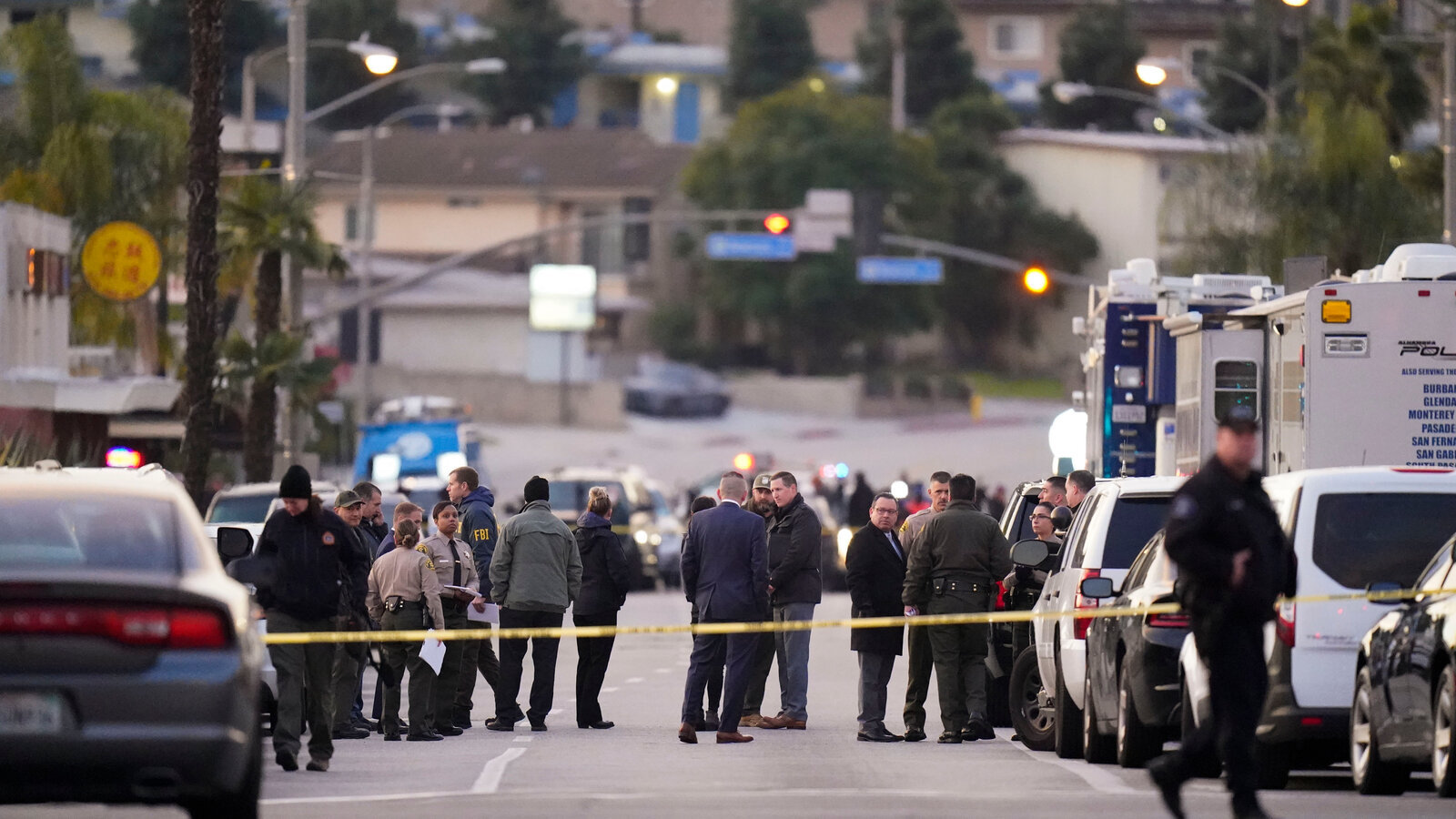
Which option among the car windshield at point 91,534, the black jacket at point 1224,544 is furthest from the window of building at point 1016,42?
the car windshield at point 91,534

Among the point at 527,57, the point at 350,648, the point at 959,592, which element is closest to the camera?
the point at 350,648

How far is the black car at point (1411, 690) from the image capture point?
12.2 m

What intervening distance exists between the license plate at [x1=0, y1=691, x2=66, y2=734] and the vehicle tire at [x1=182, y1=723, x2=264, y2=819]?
78 centimetres

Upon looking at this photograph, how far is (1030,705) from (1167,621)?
11.9ft

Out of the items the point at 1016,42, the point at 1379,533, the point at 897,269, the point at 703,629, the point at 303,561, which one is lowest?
the point at 703,629

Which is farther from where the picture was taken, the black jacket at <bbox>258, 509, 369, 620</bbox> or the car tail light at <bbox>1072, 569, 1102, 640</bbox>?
the car tail light at <bbox>1072, 569, 1102, 640</bbox>

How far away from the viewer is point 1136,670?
14125 millimetres

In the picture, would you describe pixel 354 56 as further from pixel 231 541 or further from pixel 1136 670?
pixel 1136 670

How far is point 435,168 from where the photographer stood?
91312 millimetres

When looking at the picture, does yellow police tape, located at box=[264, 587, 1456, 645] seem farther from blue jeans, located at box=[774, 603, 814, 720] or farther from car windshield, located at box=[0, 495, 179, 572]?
car windshield, located at box=[0, 495, 179, 572]

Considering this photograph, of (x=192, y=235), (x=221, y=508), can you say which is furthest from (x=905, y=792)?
(x=192, y=235)

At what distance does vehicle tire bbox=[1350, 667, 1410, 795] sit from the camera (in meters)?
12.7

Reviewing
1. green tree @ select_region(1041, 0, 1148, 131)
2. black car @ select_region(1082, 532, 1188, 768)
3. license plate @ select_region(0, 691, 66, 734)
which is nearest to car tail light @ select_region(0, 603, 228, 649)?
license plate @ select_region(0, 691, 66, 734)

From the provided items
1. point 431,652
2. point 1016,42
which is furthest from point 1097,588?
point 1016,42
